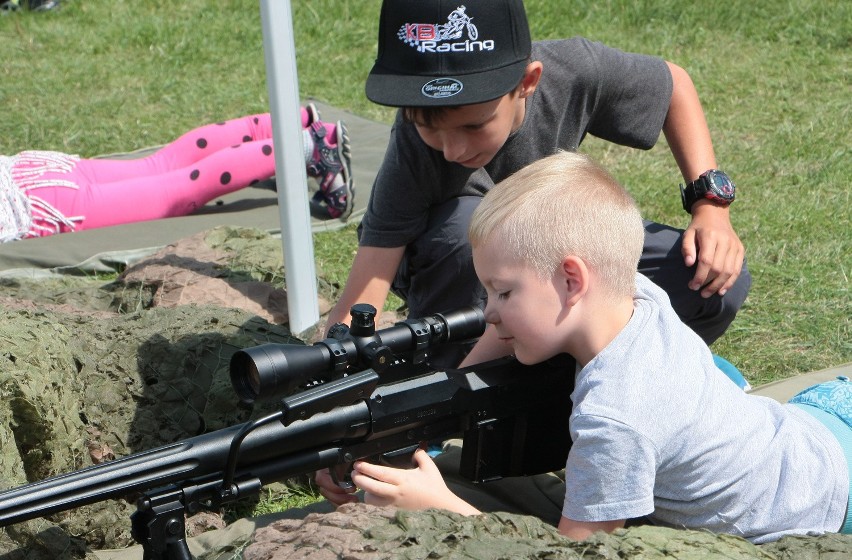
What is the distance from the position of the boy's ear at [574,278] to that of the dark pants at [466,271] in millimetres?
883

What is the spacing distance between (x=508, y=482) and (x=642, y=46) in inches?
207

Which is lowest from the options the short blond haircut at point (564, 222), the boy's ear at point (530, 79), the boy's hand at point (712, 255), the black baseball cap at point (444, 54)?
the boy's hand at point (712, 255)

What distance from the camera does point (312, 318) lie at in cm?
375

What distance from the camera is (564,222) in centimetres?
228

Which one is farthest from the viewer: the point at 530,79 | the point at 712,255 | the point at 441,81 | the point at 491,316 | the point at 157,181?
the point at 157,181

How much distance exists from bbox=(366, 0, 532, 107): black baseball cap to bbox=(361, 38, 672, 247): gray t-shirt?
15.5 inches

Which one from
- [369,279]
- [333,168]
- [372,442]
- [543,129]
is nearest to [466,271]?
[369,279]

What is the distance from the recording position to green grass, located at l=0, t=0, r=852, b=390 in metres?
4.44

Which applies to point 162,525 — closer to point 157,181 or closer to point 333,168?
point 333,168

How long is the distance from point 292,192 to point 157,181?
1.65 meters

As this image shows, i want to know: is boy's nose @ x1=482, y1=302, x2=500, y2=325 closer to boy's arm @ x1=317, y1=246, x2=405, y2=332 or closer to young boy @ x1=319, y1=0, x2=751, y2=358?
young boy @ x1=319, y1=0, x2=751, y2=358

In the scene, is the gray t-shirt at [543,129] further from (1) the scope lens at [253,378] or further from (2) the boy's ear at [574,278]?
(1) the scope lens at [253,378]

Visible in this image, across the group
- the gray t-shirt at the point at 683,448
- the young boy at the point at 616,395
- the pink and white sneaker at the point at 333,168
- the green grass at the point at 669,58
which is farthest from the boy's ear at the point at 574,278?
the pink and white sneaker at the point at 333,168

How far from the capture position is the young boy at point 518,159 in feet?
9.17
